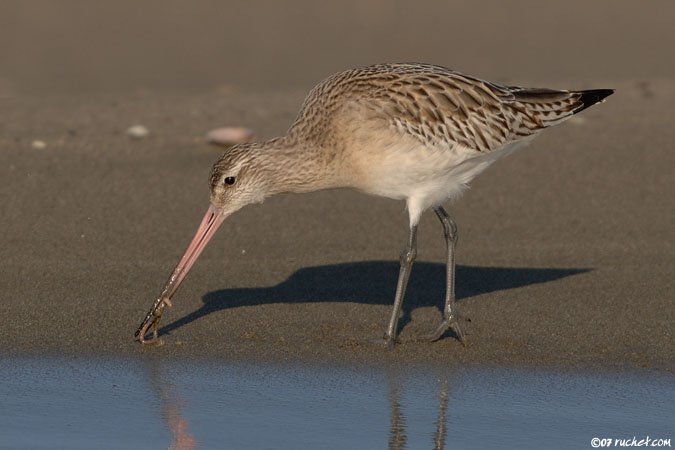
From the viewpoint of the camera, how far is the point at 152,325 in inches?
314

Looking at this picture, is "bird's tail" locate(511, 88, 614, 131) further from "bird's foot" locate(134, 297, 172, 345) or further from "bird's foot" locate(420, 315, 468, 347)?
"bird's foot" locate(134, 297, 172, 345)

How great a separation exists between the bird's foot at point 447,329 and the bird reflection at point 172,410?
165 cm

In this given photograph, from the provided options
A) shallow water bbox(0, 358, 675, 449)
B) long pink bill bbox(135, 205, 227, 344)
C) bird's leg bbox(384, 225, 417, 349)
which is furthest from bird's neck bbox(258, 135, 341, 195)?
shallow water bbox(0, 358, 675, 449)

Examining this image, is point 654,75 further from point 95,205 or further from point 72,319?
point 72,319

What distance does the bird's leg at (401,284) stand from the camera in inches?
316

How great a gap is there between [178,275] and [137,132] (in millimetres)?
4996

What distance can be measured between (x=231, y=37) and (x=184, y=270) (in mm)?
12667

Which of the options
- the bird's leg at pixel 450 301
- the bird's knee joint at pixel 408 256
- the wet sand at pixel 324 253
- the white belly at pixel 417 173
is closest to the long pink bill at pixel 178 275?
the wet sand at pixel 324 253

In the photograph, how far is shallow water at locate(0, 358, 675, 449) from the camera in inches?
253

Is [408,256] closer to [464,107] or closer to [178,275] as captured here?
[464,107]

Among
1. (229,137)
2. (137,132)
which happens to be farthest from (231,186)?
(137,132)

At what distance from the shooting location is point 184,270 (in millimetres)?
8258

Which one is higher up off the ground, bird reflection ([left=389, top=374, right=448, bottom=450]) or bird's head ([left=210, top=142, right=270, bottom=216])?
bird's head ([left=210, top=142, right=270, bottom=216])

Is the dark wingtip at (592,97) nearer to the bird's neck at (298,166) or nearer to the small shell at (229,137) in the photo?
the bird's neck at (298,166)
